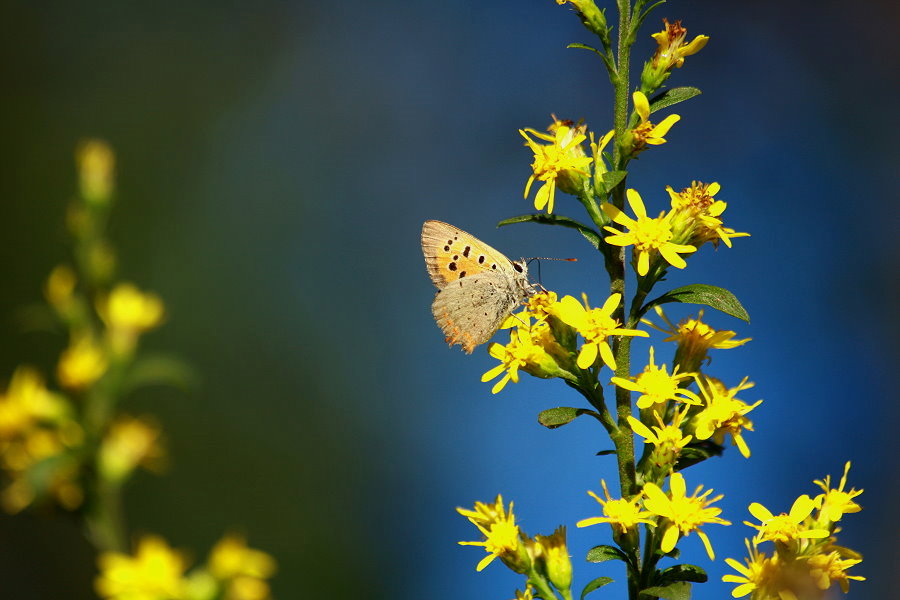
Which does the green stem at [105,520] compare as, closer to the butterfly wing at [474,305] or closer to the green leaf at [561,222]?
the green leaf at [561,222]

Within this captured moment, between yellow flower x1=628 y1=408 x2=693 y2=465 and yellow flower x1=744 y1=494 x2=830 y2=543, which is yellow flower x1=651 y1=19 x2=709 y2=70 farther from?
yellow flower x1=744 y1=494 x2=830 y2=543

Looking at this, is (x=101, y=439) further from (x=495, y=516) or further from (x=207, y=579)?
(x=495, y=516)

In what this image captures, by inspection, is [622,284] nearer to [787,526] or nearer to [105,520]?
[787,526]

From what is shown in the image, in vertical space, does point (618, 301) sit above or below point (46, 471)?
above

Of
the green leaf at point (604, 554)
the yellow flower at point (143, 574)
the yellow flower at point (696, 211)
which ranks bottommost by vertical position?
the yellow flower at point (143, 574)

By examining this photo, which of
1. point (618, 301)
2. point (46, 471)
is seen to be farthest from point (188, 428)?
point (46, 471)

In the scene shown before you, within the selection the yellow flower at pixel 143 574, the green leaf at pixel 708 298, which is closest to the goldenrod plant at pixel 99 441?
the yellow flower at pixel 143 574
